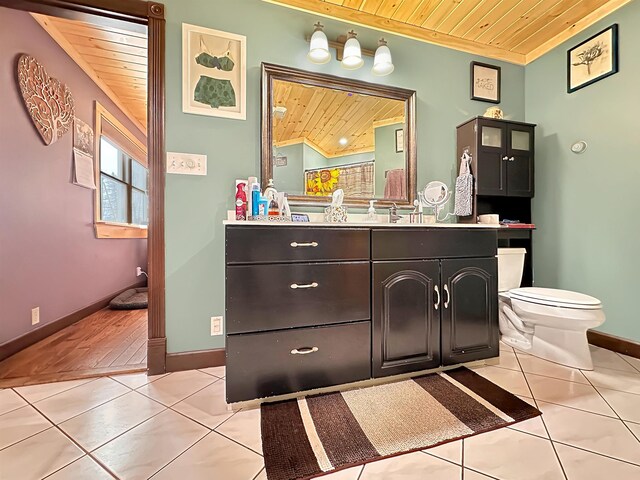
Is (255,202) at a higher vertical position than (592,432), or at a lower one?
higher

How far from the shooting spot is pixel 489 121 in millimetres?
2217

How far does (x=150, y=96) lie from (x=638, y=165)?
3.10 m

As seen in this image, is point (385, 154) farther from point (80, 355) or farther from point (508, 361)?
point (80, 355)

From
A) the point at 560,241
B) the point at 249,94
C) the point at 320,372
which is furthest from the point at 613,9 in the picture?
the point at 320,372

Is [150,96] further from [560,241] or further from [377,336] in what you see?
[560,241]

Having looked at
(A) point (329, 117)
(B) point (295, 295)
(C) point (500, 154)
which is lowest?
(B) point (295, 295)

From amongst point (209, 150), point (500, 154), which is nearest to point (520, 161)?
point (500, 154)

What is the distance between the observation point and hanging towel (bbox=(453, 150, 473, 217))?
220 cm

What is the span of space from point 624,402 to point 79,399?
104 inches

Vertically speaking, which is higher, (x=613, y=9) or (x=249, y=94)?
(x=613, y=9)

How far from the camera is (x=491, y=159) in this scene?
7.32ft

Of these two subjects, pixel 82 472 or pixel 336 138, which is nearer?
pixel 82 472

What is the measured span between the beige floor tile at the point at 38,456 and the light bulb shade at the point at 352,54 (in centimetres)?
244

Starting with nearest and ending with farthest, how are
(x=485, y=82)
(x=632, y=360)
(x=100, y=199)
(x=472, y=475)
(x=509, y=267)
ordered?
(x=472, y=475) → (x=632, y=360) → (x=509, y=267) → (x=485, y=82) → (x=100, y=199)
